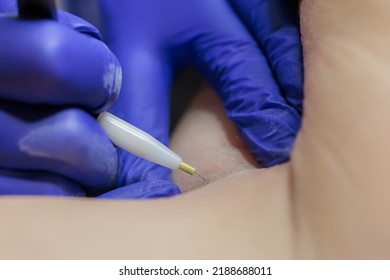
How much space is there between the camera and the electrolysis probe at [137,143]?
540 millimetres

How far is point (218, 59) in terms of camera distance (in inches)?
26.2

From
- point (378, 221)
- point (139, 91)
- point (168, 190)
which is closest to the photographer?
point (378, 221)

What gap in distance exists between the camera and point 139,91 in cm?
66

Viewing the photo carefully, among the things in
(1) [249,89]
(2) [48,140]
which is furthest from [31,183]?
(1) [249,89]

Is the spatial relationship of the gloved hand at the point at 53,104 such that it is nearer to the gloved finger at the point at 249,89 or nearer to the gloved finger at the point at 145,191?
the gloved finger at the point at 145,191

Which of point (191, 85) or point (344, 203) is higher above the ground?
point (344, 203)

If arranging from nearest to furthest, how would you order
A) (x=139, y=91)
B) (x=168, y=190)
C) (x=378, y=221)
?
(x=378, y=221) < (x=168, y=190) < (x=139, y=91)

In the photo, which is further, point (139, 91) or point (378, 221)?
point (139, 91)

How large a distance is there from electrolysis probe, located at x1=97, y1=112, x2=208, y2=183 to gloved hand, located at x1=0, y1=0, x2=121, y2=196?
20mm

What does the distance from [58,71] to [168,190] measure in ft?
0.56

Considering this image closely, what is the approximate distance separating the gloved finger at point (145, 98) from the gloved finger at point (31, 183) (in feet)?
0.35

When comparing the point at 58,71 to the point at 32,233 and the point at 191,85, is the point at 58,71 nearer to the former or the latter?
the point at 32,233

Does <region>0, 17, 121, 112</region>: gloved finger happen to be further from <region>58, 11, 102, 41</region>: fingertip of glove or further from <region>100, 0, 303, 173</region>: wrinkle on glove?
<region>100, 0, 303, 173</region>: wrinkle on glove
